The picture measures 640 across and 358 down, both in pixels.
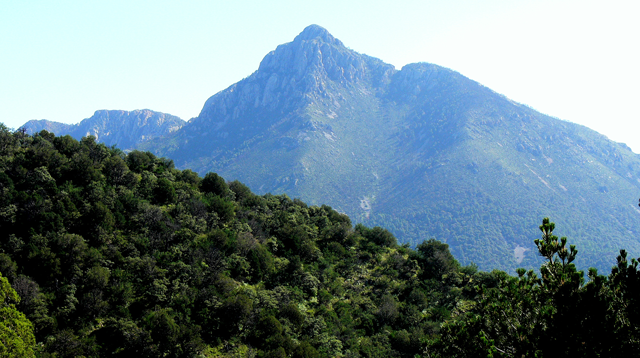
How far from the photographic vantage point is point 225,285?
1507 inches

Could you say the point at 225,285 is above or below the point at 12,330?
below

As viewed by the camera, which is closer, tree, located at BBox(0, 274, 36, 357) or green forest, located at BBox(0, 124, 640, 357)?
green forest, located at BBox(0, 124, 640, 357)

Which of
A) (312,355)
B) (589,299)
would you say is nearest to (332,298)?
(312,355)

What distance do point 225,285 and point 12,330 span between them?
18.7 metres

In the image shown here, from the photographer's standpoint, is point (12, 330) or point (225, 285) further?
point (225, 285)

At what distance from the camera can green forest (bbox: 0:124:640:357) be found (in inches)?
497

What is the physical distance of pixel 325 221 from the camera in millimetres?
63406

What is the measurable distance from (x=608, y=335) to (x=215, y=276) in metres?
35.1

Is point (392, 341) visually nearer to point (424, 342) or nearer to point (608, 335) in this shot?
point (424, 342)

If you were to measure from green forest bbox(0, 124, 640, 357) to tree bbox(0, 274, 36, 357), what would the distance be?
109 millimetres

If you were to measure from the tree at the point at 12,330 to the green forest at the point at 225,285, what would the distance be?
0.36 ft

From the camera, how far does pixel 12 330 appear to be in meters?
21.8

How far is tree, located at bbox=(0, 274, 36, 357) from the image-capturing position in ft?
68.0

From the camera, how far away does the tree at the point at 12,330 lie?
68.0 feet
